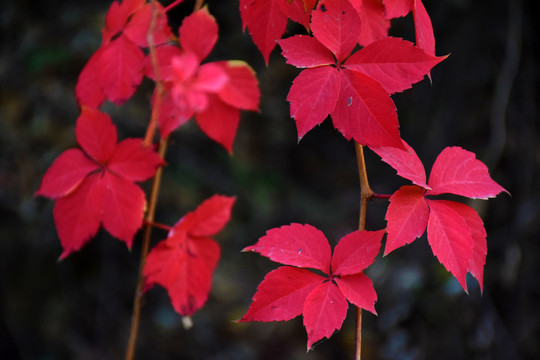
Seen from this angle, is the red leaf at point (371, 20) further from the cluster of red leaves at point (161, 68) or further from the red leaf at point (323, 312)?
the red leaf at point (323, 312)

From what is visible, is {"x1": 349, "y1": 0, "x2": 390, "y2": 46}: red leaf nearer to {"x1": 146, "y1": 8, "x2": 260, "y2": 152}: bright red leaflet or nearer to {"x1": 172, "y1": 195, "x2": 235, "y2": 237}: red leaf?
{"x1": 146, "y1": 8, "x2": 260, "y2": 152}: bright red leaflet

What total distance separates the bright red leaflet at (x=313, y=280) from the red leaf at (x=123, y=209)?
19cm

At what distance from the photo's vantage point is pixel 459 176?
1.81 ft

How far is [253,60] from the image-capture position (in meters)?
2.03

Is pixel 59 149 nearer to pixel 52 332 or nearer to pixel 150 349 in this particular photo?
pixel 52 332

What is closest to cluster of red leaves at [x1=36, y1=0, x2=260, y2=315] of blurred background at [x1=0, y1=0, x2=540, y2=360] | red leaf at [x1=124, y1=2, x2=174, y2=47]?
red leaf at [x1=124, y1=2, x2=174, y2=47]

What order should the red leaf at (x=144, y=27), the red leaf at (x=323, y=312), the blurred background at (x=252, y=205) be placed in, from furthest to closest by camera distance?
the blurred background at (x=252, y=205), the red leaf at (x=144, y=27), the red leaf at (x=323, y=312)

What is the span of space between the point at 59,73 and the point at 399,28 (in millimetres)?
1348

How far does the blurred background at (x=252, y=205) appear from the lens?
5.43 feet

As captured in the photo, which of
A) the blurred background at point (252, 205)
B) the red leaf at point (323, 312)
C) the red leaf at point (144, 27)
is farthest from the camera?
the blurred background at point (252, 205)

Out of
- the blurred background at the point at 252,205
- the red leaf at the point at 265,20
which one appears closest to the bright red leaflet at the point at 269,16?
the red leaf at the point at 265,20

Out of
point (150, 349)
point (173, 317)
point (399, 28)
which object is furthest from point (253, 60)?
point (150, 349)

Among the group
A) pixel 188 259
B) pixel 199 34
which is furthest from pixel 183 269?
pixel 199 34

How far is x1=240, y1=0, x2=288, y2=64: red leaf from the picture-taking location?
1.85 feet
